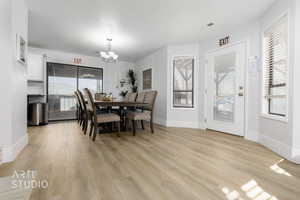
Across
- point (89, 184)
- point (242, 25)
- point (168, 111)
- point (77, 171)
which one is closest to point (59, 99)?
point (168, 111)

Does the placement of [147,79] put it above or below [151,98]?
above

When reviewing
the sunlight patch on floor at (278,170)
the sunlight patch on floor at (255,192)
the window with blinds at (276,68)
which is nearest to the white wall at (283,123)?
the window with blinds at (276,68)

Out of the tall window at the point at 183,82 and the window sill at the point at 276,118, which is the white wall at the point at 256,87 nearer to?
the window sill at the point at 276,118

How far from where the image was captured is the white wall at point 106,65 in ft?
16.5

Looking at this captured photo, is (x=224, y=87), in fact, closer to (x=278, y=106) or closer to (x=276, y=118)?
(x=278, y=106)

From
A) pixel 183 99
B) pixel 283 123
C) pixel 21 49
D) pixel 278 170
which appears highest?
pixel 21 49

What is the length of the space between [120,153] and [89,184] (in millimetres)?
807

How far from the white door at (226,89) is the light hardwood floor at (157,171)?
0.90 meters

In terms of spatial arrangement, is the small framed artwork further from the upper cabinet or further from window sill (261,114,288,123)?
window sill (261,114,288,123)

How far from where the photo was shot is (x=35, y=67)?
4512 millimetres

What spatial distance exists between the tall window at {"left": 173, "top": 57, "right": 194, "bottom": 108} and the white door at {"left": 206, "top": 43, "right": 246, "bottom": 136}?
20.0 inches

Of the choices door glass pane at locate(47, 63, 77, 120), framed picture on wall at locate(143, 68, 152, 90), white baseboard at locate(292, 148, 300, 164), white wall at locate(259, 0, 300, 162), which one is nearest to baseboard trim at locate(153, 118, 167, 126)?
framed picture on wall at locate(143, 68, 152, 90)
